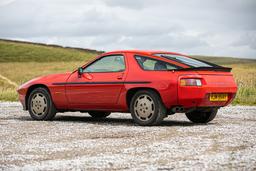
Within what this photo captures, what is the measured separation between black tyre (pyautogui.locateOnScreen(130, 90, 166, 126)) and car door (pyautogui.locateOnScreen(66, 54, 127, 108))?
430mm

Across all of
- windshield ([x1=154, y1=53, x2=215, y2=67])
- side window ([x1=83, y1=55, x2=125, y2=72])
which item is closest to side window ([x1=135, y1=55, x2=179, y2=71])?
windshield ([x1=154, y1=53, x2=215, y2=67])

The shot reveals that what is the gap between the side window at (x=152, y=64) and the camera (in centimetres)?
953

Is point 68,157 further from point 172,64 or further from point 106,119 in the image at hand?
point 106,119

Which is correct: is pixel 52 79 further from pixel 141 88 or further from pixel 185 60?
pixel 185 60

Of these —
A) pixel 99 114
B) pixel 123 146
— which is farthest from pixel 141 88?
pixel 123 146

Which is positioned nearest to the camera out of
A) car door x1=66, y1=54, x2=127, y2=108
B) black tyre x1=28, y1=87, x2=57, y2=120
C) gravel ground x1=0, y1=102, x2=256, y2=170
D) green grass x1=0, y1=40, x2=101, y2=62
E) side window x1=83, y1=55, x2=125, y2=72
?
gravel ground x1=0, y1=102, x2=256, y2=170

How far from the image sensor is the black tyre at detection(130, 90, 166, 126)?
9430 millimetres

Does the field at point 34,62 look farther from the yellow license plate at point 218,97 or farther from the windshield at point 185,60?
the yellow license plate at point 218,97

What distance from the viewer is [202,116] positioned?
35.0ft

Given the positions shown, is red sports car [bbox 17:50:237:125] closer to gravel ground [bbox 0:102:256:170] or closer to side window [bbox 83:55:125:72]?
side window [bbox 83:55:125:72]

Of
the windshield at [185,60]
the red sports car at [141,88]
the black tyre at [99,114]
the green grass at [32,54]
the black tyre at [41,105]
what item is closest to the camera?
the red sports car at [141,88]

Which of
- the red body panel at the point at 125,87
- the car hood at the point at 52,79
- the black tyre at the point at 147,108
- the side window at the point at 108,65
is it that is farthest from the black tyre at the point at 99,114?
the black tyre at the point at 147,108

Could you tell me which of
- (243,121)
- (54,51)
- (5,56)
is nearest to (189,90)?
(243,121)

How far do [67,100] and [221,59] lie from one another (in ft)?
338
